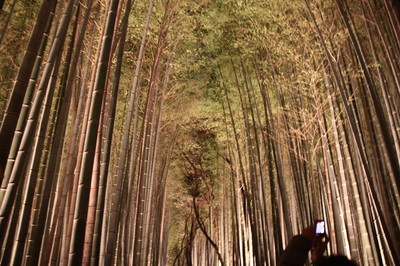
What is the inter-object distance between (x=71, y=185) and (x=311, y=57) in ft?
10.2

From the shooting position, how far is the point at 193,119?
789 centimetres

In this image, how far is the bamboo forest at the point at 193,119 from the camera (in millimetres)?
1769

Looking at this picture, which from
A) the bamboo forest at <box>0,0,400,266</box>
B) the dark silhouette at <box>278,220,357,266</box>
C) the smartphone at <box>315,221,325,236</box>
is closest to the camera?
the dark silhouette at <box>278,220,357,266</box>

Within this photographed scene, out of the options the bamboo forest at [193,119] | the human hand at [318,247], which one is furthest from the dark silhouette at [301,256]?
the bamboo forest at [193,119]

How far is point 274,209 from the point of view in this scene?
4469mm

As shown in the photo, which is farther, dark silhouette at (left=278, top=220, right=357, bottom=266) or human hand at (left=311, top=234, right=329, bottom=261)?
human hand at (left=311, top=234, right=329, bottom=261)

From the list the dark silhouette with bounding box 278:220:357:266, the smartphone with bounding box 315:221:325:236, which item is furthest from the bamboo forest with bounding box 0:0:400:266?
the dark silhouette with bounding box 278:220:357:266

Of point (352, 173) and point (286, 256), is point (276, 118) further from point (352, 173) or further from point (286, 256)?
point (286, 256)

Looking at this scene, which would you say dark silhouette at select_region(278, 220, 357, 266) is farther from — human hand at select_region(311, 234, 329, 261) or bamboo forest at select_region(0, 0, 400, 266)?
bamboo forest at select_region(0, 0, 400, 266)

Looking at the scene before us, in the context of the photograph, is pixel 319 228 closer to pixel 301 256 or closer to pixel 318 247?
pixel 318 247

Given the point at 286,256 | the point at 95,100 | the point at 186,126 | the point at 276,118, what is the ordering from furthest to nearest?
1. the point at 186,126
2. the point at 276,118
3. the point at 95,100
4. the point at 286,256

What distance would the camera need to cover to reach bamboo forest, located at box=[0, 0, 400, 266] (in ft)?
5.80

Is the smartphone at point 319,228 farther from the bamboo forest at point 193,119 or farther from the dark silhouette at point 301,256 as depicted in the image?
the bamboo forest at point 193,119

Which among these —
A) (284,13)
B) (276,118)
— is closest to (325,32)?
(284,13)
